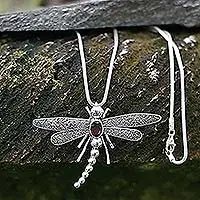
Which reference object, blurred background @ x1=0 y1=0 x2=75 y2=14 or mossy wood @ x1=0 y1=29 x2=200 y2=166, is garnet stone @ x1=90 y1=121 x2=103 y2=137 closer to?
mossy wood @ x1=0 y1=29 x2=200 y2=166

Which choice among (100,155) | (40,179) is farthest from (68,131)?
(40,179)

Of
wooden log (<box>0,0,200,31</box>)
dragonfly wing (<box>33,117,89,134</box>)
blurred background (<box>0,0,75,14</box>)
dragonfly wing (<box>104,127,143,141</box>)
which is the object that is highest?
blurred background (<box>0,0,75,14</box>)

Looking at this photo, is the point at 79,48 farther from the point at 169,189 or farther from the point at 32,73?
the point at 169,189

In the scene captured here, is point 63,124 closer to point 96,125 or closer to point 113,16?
point 96,125

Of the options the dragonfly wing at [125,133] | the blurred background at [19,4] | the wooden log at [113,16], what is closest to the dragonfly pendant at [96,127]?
the dragonfly wing at [125,133]

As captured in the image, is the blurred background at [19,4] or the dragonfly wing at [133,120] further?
the blurred background at [19,4]

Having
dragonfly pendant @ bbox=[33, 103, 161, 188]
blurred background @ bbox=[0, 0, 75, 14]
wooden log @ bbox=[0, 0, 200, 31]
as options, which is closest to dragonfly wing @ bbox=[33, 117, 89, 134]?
dragonfly pendant @ bbox=[33, 103, 161, 188]

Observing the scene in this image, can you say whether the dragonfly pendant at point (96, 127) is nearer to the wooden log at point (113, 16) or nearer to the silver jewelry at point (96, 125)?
the silver jewelry at point (96, 125)
